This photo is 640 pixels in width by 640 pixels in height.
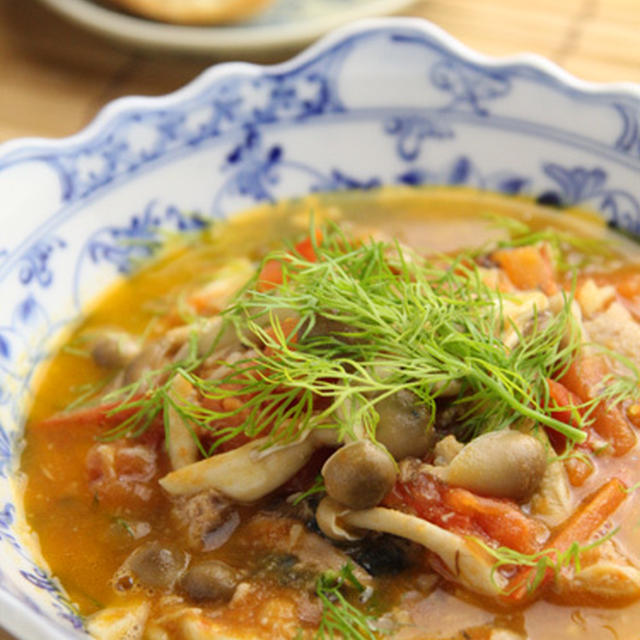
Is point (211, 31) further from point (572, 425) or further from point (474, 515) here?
point (474, 515)

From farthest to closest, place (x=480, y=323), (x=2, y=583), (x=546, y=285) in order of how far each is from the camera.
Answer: (x=546, y=285) → (x=480, y=323) → (x=2, y=583)

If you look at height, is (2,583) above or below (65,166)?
below

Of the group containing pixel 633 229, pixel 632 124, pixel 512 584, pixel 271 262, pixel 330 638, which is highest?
pixel 632 124

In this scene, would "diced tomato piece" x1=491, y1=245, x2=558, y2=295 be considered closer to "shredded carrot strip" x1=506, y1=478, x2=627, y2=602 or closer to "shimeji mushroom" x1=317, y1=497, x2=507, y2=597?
"shredded carrot strip" x1=506, y1=478, x2=627, y2=602

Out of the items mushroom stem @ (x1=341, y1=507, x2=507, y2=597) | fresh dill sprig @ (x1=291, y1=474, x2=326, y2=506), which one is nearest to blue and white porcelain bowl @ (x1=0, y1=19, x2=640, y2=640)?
fresh dill sprig @ (x1=291, y1=474, x2=326, y2=506)

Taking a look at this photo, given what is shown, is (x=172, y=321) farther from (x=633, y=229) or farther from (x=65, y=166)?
(x=633, y=229)

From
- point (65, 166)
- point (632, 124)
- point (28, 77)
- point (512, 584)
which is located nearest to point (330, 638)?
point (512, 584)

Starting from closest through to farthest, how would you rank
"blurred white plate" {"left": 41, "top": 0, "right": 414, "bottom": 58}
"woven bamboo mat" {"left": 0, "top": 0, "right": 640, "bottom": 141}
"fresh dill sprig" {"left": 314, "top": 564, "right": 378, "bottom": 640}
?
1. "fresh dill sprig" {"left": 314, "top": 564, "right": 378, "bottom": 640}
2. "blurred white plate" {"left": 41, "top": 0, "right": 414, "bottom": 58}
3. "woven bamboo mat" {"left": 0, "top": 0, "right": 640, "bottom": 141}
